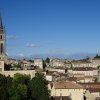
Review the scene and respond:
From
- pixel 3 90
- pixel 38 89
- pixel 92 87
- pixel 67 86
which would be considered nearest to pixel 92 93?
pixel 92 87

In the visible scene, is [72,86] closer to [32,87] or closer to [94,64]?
[32,87]

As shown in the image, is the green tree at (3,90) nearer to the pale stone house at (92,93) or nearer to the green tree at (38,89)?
the green tree at (38,89)

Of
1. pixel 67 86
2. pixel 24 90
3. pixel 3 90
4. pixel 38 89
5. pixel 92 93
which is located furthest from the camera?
pixel 92 93

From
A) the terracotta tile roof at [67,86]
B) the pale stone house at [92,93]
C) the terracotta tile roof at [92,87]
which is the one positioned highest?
the terracotta tile roof at [67,86]

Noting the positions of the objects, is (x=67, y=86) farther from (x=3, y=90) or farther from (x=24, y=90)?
(x=3, y=90)

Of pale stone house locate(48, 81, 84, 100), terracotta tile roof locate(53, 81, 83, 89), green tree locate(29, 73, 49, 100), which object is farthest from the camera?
terracotta tile roof locate(53, 81, 83, 89)

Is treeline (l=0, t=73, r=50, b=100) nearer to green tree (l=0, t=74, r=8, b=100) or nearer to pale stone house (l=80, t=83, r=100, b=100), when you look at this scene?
green tree (l=0, t=74, r=8, b=100)

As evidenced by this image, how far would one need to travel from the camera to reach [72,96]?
61.9 meters

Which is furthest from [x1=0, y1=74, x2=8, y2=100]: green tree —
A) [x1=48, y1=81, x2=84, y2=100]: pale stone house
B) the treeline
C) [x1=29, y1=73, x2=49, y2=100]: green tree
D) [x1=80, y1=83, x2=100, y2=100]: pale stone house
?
[x1=80, y1=83, x2=100, y2=100]: pale stone house

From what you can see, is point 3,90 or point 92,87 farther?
point 92,87

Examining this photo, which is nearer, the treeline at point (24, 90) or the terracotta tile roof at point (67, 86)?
the treeline at point (24, 90)

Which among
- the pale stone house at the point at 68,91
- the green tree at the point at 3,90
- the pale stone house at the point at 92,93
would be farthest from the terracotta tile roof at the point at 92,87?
the green tree at the point at 3,90

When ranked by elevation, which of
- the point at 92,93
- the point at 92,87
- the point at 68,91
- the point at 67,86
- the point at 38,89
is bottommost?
the point at 92,93

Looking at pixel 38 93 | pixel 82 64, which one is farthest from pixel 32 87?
pixel 82 64
